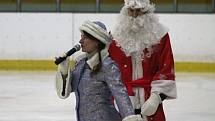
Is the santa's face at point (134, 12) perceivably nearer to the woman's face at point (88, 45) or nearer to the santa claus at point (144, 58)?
the santa claus at point (144, 58)

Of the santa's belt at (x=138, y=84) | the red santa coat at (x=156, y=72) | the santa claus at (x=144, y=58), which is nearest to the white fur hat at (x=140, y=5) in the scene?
the santa claus at (x=144, y=58)

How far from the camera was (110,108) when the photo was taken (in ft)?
9.37

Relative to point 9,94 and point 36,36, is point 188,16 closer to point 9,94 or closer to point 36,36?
point 36,36

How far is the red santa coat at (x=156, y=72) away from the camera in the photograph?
126 inches

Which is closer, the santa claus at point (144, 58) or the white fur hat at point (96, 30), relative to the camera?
the white fur hat at point (96, 30)

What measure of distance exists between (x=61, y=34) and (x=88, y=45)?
9525mm

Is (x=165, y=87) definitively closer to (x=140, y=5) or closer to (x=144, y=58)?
(x=144, y=58)

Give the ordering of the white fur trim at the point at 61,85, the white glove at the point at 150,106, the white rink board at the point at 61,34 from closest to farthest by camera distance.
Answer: the white fur trim at the point at 61,85 → the white glove at the point at 150,106 → the white rink board at the point at 61,34

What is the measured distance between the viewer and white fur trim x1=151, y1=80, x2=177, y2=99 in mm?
3197

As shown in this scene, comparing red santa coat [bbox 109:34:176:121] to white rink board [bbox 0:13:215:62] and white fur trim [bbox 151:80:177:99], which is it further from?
white rink board [bbox 0:13:215:62]

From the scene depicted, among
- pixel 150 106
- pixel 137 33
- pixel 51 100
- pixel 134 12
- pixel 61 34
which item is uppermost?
pixel 134 12

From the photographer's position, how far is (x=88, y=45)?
2.78 m

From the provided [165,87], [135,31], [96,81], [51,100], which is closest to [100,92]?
[96,81]

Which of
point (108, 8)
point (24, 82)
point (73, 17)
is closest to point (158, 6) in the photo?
point (108, 8)
